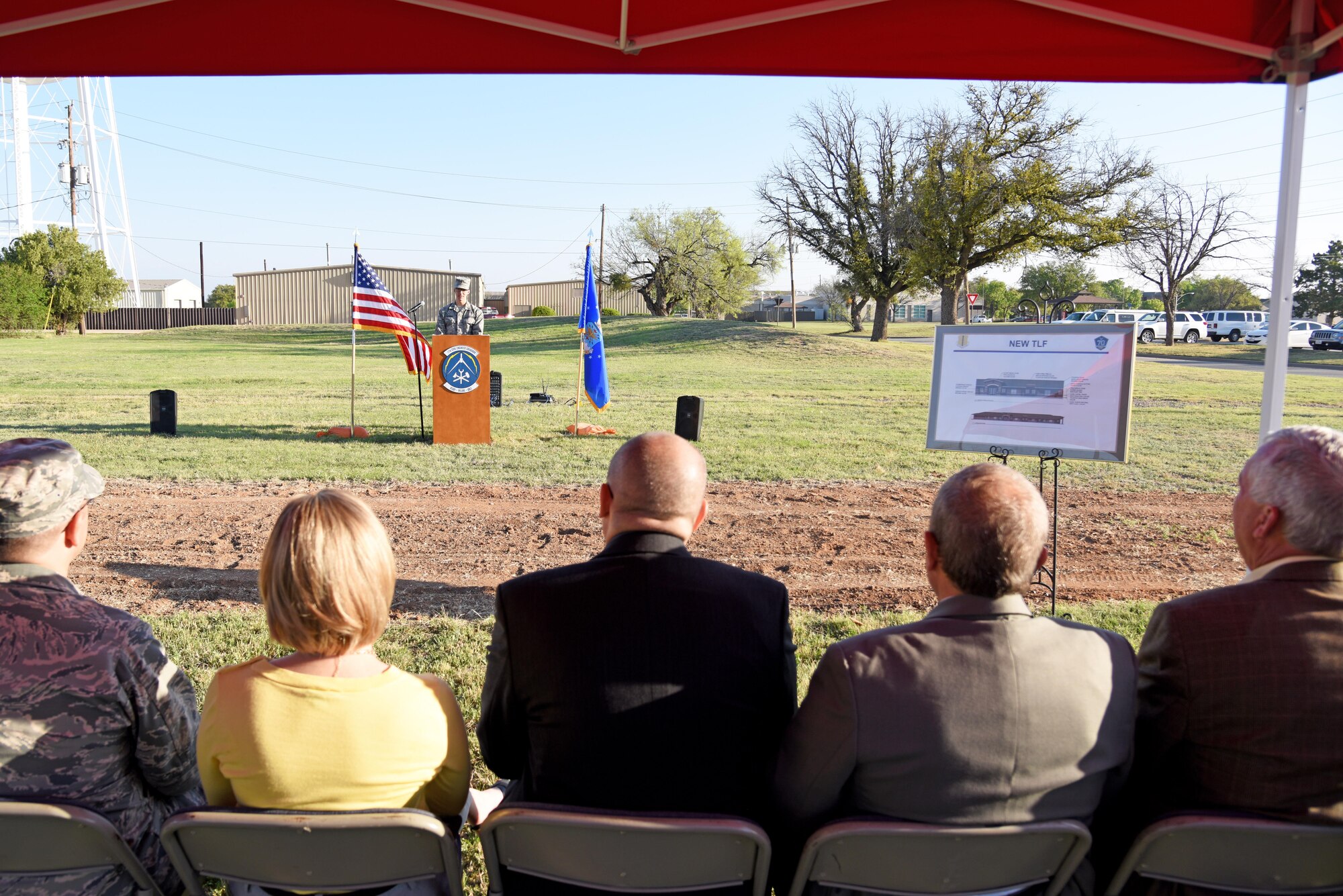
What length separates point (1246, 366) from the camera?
30828mm

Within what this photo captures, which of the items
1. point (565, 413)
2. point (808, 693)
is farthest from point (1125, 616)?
point (565, 413)

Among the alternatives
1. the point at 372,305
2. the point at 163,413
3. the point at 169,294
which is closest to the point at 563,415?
the point at 372,305

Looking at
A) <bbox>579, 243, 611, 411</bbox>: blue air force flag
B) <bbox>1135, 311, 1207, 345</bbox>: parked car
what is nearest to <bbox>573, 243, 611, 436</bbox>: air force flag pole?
<bbox>579, 243, 611, 411</bbox>: blue air force flag

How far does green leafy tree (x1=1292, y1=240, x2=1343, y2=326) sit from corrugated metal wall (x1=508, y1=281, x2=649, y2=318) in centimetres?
4123

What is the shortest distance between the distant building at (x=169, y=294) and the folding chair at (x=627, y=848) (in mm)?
100774

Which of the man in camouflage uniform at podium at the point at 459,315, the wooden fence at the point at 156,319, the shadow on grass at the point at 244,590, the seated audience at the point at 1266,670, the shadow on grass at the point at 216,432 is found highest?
the wooden fence at the point at 156,319

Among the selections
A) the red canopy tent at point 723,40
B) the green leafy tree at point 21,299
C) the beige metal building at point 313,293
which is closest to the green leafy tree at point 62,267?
the green leafy tree at point 21,299

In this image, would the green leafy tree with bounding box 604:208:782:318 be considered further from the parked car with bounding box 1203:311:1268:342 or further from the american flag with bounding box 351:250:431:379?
the american flag with bounding box 351:250:431:379

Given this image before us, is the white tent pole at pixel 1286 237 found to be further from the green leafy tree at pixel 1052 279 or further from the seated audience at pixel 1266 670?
the green leafy tree at pixel 1052 279

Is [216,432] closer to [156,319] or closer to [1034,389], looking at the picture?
[1034,389]

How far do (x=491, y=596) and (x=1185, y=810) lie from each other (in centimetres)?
461

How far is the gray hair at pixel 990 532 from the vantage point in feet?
6.56

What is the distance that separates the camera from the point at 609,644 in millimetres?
1974

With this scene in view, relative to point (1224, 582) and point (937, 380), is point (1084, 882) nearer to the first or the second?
point (937, 380)
